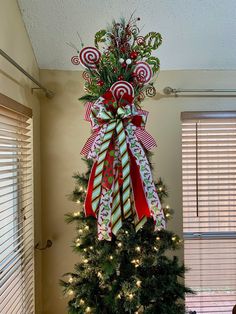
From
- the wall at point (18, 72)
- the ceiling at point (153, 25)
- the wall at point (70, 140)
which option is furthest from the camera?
the wall at point (70, 140)

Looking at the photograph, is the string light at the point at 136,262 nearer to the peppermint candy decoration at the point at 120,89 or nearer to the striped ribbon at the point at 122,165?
the striped ribbon at the point at 122,165

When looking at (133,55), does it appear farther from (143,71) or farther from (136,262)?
(136,262)

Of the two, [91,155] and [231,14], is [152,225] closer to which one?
[91,155]

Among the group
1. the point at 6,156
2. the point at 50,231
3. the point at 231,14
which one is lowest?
the point at 50,231

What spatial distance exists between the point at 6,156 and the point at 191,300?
1745 mm

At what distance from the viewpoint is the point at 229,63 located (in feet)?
7.61

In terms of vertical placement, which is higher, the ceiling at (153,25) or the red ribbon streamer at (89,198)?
the ceiling at (153,25)

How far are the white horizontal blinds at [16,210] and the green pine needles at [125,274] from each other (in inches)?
12.9

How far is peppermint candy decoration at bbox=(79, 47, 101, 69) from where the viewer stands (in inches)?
64.3

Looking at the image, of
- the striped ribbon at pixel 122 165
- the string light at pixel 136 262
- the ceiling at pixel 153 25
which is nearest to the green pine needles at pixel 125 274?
the string light at pixel 136 262

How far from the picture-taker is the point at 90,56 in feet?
5.38

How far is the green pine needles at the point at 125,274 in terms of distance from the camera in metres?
1.56

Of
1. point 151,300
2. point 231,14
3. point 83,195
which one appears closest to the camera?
point 151,300

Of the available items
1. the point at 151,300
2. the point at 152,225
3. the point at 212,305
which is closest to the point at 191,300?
the point at 212,305
